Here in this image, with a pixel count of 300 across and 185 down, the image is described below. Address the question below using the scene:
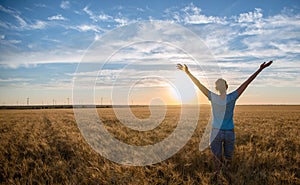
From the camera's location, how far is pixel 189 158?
6770 millimetres

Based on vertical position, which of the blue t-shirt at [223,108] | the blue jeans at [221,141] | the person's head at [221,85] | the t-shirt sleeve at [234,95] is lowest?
the blue jeans at [221,141]

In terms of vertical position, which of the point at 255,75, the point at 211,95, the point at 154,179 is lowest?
the point at 154,179

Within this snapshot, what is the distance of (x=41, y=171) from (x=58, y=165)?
1.75 ft

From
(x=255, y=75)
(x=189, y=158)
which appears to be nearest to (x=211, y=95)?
(x=255, y=75)

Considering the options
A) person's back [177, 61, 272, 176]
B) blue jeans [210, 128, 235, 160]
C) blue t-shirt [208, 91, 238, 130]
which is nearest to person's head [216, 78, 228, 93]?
person's back [177, 61, 272, 176]

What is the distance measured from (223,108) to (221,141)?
25.5 inches

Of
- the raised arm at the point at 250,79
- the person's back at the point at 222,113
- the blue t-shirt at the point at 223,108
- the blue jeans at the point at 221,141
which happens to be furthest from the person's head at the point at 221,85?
the blue jeans at the point at 221,141

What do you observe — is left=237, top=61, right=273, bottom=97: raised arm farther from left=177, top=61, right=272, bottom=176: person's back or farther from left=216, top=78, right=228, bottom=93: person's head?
left=216, top=78, right=228, bottom=93: person's head

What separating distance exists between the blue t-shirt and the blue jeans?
0.10m

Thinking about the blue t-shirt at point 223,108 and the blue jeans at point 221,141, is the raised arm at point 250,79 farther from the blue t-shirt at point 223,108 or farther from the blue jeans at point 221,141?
the blue jeans at point 221,141

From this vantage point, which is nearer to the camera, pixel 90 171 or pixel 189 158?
pixel 90 171

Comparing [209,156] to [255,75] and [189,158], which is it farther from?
[255,75]

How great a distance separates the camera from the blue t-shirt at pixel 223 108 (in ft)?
16.3

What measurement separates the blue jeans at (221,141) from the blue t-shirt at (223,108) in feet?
0.31
